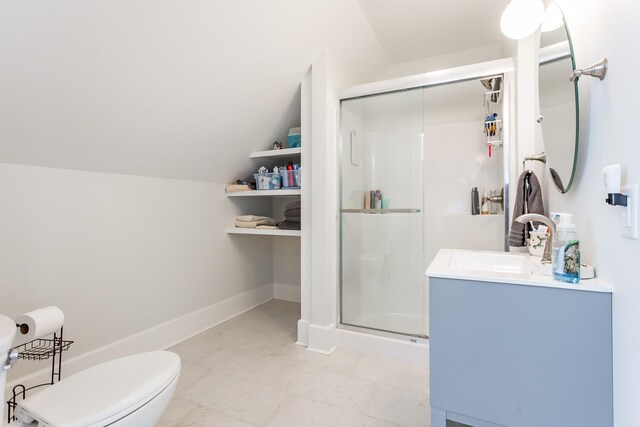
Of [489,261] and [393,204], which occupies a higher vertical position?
[393,204]

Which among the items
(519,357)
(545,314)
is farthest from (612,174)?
(519,357)

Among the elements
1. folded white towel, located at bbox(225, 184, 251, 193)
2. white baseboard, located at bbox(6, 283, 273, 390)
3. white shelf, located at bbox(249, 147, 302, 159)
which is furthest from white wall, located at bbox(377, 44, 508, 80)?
white baseboard, located at bbox(6, 283, 273, 390)

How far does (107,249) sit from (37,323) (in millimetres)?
714

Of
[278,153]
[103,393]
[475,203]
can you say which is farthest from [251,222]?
[475,203]

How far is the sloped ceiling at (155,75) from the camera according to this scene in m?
1.26

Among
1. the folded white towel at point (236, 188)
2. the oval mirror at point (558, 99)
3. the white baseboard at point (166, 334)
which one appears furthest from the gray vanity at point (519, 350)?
the folded white towel at point (236, 188)

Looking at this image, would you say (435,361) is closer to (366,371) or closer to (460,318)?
(460,318)

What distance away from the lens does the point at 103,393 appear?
1062 mm

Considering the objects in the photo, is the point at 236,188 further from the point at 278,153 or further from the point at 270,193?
the point at 278,153

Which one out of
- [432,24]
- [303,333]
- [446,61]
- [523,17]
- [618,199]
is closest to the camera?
[618,199]

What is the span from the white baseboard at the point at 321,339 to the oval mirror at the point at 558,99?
Result: 63.7 inches

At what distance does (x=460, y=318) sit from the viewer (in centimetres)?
111

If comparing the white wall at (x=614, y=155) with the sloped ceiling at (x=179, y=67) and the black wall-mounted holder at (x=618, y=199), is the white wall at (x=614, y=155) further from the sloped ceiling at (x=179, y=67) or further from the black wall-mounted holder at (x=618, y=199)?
the sloped ceiling at (x=179, y=67)

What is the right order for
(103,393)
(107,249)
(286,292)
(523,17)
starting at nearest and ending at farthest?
(103,393)
(523,17)
(107,249)
(286,292)
